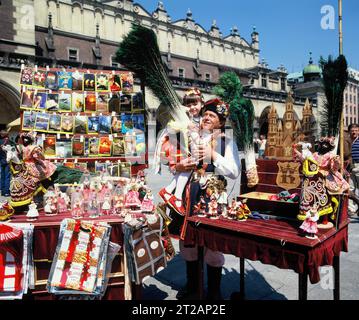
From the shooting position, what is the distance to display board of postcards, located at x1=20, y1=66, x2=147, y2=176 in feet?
13.7

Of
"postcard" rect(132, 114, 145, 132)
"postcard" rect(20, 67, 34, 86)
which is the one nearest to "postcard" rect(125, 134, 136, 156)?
"postcard" rect(132, 114, 145, 132)

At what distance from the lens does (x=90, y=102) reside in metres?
4.39

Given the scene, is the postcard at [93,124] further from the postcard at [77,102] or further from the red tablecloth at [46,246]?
the red tablecloth at [46,246]

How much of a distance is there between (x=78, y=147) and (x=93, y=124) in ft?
1.39

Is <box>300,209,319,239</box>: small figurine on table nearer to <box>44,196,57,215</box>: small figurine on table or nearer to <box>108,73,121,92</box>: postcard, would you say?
<box>44,196,57,215</box>: small figurine on table

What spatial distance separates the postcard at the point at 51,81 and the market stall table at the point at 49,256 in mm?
2209

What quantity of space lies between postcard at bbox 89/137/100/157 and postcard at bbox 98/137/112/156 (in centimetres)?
5

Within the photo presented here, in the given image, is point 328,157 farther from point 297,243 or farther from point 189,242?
point 189,242

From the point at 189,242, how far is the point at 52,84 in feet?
10.3

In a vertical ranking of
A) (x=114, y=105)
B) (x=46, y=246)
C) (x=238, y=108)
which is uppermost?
(x=114, y=105)

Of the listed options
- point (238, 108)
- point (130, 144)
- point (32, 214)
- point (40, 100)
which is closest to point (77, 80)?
point (40, 100)

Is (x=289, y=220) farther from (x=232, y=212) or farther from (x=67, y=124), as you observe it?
(x=67, y=124)

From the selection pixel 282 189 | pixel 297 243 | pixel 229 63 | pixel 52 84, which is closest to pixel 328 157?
pixel 282 189

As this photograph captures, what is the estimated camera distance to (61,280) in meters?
2.61
